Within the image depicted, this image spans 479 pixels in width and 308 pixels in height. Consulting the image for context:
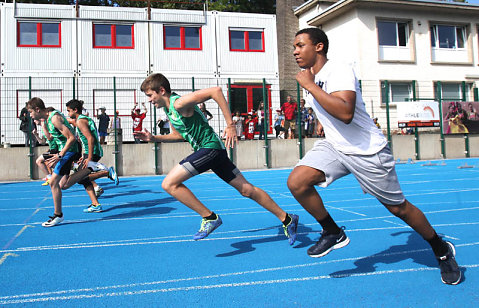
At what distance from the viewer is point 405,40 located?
23.2 meters

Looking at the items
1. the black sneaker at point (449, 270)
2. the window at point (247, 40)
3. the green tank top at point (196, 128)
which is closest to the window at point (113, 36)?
the window at point (247, 40)

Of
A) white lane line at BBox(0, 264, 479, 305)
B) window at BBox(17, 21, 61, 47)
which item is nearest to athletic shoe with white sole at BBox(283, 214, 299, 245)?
white lane line at BBox(0, 264, 479, 305)

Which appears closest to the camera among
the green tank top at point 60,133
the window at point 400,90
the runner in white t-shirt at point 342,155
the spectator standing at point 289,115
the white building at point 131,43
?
the runner in white t-shirt at point 342,155

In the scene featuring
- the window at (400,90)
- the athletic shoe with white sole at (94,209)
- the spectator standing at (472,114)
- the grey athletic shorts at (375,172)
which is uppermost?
the window at (400,90)

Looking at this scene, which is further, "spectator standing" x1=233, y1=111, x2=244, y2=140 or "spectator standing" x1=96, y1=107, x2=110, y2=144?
"spectator standing" x1=233, y1=111, x2=244, y2=140

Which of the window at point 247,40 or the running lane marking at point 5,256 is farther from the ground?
the window at point 247,40

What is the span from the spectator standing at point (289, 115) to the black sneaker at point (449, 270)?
12248 mm

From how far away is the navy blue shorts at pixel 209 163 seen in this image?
4.15 metres

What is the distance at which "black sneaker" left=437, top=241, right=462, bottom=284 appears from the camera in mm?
3107

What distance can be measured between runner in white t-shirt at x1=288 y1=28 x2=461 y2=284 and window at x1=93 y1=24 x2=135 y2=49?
2014cm

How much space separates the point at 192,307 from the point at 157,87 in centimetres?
230

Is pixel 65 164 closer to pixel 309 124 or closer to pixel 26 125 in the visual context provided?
pixel 26 125

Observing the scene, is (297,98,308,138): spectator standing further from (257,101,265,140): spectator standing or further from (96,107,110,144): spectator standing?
(96,107,110,144): spectator standing

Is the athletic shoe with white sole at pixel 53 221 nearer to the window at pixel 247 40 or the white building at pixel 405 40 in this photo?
the window at pixel 247 40
